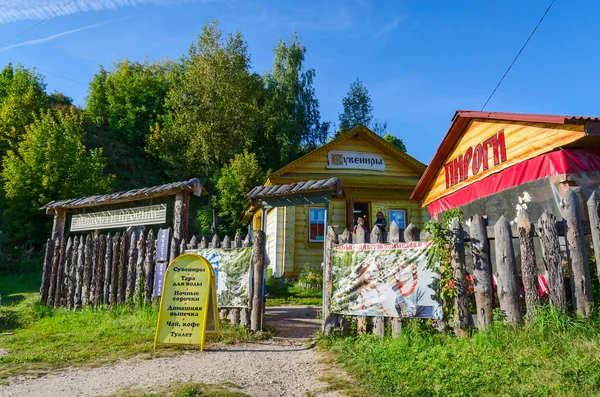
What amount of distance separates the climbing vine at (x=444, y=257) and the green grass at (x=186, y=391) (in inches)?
113

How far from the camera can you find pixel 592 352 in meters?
3.93

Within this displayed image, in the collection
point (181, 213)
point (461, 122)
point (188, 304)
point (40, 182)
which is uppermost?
point (40, 182)

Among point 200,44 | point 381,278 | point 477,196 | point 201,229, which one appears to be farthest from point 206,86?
point 381,278

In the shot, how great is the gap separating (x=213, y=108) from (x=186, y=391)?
30903 millimetres

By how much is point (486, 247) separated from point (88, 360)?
18.7 ft

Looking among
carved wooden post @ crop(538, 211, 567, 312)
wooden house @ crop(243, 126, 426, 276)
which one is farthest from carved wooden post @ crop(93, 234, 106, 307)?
carved wooden post @ crop(538, 211, 567, 312)

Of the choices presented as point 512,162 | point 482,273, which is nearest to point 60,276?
point 482,273

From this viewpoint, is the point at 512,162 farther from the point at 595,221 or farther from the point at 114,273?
the point at 114,273

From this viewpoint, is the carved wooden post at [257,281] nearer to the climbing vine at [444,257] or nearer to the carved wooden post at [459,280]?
the climbing vine at [444,257]

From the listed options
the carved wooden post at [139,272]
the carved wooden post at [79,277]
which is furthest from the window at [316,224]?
the carved wooden post at [79,277]

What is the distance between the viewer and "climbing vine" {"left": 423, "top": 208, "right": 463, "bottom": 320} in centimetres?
542

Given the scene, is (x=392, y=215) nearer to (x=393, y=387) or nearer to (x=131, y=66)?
(x=393, y=387)

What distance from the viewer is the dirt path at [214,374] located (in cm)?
446

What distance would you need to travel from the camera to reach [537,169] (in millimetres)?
7047
